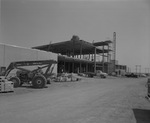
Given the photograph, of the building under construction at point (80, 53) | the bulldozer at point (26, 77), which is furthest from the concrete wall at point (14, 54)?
the building under construction at point (80, 53)

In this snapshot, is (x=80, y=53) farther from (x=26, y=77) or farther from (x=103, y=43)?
(x=26, y=77)

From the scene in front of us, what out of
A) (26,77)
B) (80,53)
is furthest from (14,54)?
(80,53)

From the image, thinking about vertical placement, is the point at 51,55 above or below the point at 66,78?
above

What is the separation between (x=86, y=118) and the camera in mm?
6109

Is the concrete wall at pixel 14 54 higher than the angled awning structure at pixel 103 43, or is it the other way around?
the angled awning structure at pixel 103 43

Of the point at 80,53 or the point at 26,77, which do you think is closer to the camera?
the point at 26,77

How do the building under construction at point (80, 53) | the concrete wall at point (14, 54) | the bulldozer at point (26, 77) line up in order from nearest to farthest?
the bulldozer at point (26, 77)
the concrete wall at point (14, 54)
the building under construction at point (80, 53)

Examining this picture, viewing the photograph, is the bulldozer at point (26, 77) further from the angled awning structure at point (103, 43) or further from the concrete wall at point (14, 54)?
the angled awning structure at point (103, 43)

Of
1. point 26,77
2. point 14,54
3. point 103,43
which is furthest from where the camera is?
point 103,43

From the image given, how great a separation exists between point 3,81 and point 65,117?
9127 millimetres

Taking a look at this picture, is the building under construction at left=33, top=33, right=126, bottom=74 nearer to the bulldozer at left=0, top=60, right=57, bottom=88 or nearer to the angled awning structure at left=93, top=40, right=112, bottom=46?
the angled awning structure at left=93, top=40, right=112, bottom=46

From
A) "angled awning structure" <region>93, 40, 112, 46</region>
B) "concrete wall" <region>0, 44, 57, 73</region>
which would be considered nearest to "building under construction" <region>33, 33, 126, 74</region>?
"angled awning structure" <region>93, 40, 112, 46</region>

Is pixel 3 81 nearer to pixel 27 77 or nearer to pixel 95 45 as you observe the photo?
pixel 27 77

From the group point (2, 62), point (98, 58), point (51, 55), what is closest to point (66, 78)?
point (51, 55)
